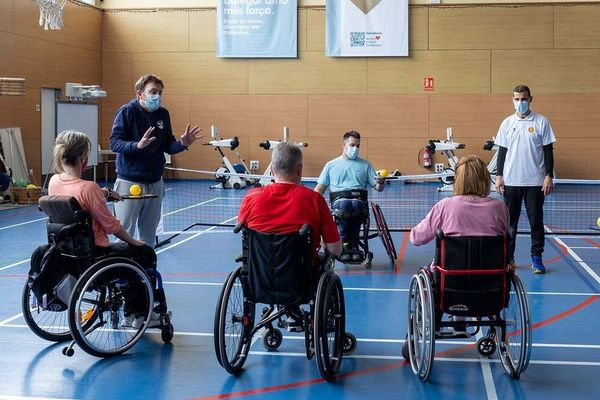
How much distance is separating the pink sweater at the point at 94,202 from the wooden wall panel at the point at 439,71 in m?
13.5

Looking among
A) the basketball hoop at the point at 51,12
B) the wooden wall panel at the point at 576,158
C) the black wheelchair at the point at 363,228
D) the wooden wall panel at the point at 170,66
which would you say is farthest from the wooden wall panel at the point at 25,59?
the wooden wall panel at the point at 576,158

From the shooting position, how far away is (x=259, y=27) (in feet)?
57.6

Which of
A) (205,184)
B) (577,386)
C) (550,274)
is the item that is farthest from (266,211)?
(205,184)

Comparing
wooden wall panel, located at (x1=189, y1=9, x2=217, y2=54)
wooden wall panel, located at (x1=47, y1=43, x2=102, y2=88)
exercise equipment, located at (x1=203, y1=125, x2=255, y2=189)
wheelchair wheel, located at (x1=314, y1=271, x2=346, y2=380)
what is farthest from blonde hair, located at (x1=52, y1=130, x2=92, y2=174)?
wooden wall panel, located at (x1=189, y1=9, x2=217, y2=54)

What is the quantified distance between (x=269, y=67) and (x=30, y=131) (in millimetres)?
5265

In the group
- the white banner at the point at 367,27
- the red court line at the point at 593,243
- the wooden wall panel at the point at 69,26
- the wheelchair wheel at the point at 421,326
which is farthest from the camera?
the white banner at the point at 367,27

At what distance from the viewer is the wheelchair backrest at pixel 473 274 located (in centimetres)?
391

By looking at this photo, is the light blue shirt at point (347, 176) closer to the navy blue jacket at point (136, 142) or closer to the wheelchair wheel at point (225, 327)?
the navy blue jacket at point (136, 142)

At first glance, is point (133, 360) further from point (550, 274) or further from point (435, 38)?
point (435, 38)

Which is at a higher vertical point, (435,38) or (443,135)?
(435,38)

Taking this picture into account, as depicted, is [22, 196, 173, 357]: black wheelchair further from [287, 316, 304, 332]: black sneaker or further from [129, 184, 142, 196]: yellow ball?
[287, 316, 304, 332]: black sneaker

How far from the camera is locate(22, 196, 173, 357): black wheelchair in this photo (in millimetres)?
4211

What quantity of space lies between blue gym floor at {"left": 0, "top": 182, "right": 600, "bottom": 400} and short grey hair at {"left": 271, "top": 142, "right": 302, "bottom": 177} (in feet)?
3.27

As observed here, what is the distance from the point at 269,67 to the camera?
17.8m
